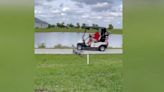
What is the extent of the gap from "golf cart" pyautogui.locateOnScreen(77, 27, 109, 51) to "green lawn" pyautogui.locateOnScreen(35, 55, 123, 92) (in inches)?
3.1

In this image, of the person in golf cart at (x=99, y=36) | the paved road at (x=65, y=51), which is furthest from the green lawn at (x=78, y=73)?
the person in golf cart at (x=99, y=36)

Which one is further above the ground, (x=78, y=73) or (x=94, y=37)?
(x=94, y=37)

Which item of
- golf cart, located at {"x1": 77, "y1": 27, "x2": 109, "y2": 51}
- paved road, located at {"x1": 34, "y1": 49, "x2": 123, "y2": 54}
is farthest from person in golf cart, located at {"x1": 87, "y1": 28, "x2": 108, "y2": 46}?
paved road, located at {"x1": 34, "y1": 49, "x2": 123, "y2": 54}

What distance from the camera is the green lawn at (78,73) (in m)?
2.45

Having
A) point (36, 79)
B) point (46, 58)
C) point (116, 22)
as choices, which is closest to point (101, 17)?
point (116, 22)

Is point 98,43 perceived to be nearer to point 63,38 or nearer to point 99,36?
point 99,36

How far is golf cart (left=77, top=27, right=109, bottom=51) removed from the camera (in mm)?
2484

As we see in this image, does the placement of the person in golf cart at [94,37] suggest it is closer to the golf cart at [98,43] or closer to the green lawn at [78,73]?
the golf cart at [98,43]

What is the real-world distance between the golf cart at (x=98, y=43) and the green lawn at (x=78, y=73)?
8 centimetres

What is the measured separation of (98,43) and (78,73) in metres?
0.30

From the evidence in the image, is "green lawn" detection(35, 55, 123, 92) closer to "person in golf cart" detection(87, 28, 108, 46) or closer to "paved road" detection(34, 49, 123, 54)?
"paved road" detection(34, 49, 123, 54)

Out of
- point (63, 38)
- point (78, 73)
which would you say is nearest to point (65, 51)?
point (63, 38)

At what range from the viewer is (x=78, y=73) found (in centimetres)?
248
